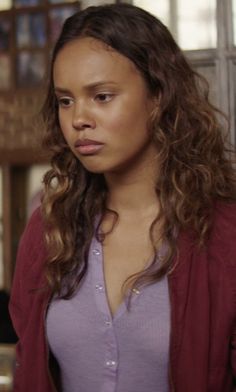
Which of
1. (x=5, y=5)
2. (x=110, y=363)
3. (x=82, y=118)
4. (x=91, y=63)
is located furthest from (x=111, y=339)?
(x=5, y=5)

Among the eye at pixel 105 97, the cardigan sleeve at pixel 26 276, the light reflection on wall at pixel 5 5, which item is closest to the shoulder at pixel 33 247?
the cardigan sleeve at pixel 26 276

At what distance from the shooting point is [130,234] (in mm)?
1499

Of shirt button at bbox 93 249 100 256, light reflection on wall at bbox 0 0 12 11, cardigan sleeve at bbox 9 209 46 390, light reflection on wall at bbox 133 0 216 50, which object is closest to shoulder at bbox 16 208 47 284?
cardigan sleeve at bbox 9 209 46 390

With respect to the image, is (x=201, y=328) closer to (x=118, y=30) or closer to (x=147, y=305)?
(x=147, y=305)

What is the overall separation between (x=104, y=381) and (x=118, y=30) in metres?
0.69

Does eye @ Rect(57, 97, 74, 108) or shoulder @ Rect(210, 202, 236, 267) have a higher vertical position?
eye @ Rect(57, 97, 74, 108)

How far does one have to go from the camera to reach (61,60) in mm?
1394

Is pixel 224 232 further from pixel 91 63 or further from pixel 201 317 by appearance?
pixel 91 63

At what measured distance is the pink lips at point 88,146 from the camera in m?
1.35

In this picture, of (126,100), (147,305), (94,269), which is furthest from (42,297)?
(126,100)

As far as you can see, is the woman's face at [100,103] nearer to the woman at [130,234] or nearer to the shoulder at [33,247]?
the woman at [130,234]

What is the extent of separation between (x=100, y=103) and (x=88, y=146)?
3.3 inches

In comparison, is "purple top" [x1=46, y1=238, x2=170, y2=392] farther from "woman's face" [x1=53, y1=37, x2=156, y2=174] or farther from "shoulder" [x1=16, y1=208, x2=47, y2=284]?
"woman's face" [x1=53, y1=37, x2=156, y2=174]

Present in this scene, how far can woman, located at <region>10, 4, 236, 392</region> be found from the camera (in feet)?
4.44
